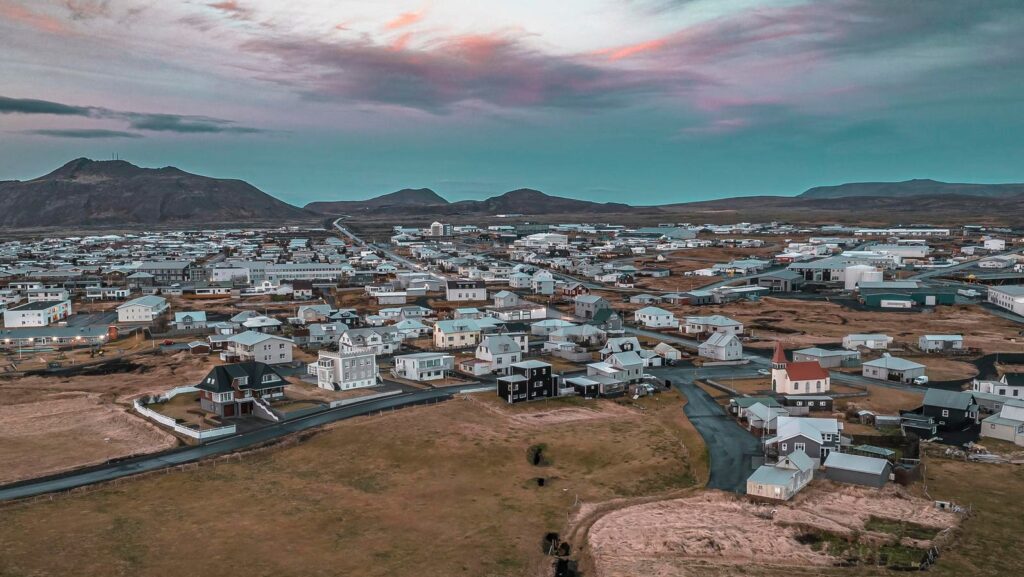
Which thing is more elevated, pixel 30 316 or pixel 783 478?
pixel 30 316

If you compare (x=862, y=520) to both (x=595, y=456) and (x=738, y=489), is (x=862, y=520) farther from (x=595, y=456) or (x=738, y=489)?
(x=595, y=456)

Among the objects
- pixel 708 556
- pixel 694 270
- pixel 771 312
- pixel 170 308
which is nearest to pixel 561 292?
pixel 771 312

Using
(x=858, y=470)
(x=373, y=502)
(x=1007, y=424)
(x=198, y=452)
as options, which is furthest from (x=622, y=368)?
(x=198, y=452)

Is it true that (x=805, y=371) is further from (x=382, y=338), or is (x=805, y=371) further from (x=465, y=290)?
(x=465, y=290)

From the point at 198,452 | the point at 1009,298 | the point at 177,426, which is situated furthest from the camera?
the point at 1009,298

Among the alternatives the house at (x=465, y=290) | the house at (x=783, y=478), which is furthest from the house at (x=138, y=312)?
the house at (x=783, y=478)

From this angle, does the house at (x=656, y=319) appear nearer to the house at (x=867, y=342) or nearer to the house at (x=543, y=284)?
the house at (x=867, y=342)

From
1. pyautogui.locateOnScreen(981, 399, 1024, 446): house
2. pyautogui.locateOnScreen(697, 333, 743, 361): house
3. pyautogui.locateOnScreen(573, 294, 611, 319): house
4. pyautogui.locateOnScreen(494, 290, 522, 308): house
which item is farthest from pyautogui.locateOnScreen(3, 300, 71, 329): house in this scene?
pyautogui.locateOnScreen(981, 399, 1024, 446): house
